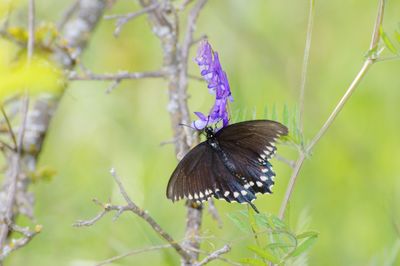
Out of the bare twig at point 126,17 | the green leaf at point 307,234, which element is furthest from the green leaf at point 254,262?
the bare twig at point 126,17

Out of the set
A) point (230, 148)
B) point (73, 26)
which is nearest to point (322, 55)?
point (73, 26)

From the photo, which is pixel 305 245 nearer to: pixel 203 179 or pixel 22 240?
pixel 203 179

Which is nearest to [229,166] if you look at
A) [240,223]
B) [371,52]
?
[240,223]

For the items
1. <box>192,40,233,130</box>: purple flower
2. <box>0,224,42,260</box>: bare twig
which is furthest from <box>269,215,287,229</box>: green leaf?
<box>0,224,42,260</box>: bare twig

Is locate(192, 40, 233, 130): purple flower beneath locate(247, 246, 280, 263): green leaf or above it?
above

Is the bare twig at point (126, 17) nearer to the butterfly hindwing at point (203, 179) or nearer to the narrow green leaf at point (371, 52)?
the butterfly hindwing at point (203, 179)

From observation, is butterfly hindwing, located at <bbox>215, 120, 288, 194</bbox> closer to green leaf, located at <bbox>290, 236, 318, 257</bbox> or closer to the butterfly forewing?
the butterfly forewing

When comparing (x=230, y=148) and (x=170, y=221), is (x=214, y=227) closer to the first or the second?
(x=170, y=221)
